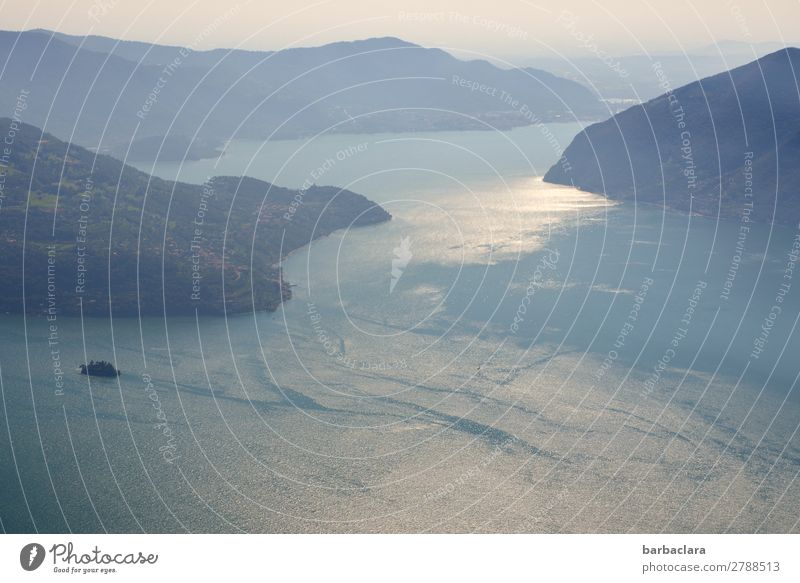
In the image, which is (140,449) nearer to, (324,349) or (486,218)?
(324,349)

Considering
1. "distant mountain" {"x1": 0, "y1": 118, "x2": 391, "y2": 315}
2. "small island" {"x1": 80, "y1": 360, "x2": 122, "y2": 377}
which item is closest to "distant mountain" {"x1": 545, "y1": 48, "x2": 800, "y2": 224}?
"distant mountain" {"x1": 0, "y1": 118, "x2": 391, "y2": 315}

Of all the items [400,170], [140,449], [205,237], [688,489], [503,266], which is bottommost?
[688,489]

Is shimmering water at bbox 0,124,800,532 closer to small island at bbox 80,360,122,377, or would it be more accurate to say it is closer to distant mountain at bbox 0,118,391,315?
small island at bbox 80,360,122,377

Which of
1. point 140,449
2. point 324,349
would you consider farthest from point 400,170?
point 140,449

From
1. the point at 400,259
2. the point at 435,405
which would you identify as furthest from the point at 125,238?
the point at 435,405

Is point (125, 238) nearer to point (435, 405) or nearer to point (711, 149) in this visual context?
point (435, 405)

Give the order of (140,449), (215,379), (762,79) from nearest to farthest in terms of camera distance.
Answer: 1. (140,449)
2. (215,379)
3. (762,79)
